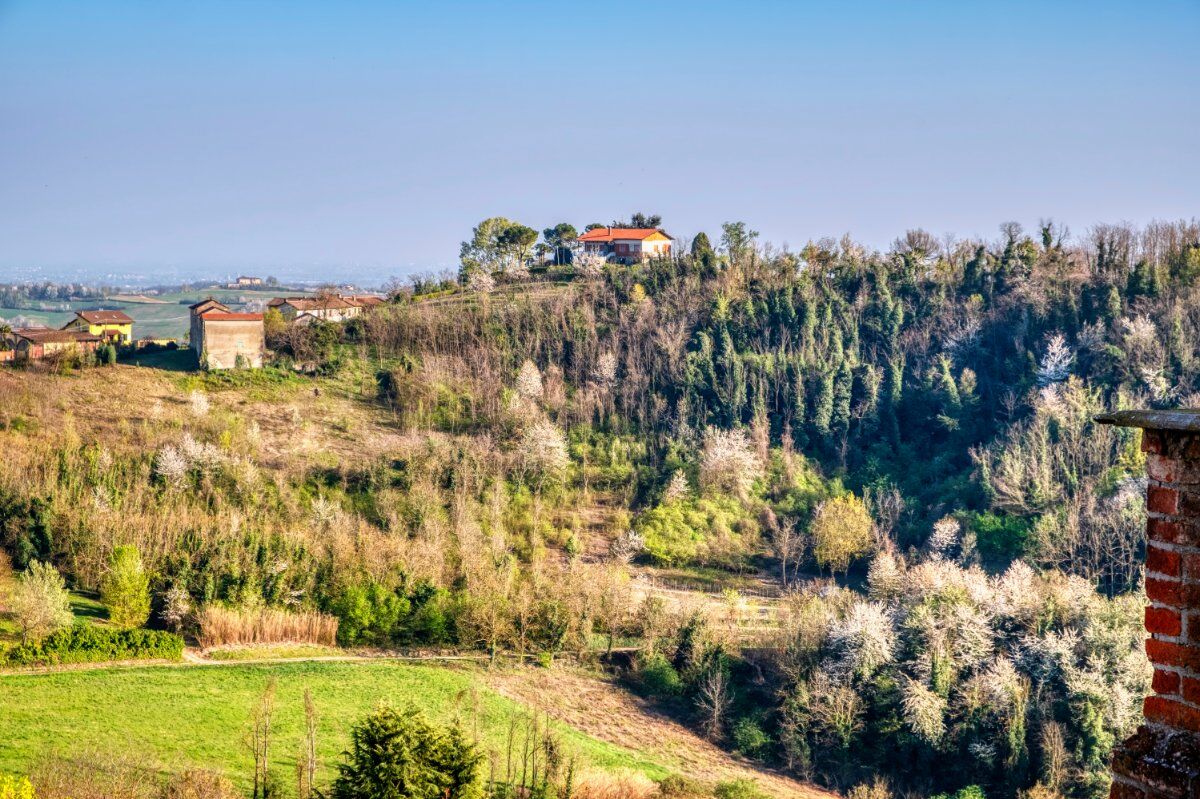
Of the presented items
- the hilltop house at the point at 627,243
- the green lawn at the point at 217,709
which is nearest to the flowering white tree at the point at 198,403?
the green lawn at the point at 217,709

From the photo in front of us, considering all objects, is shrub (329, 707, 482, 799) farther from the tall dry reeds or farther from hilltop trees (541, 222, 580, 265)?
hilltop trees (541, 222, 580, 265)

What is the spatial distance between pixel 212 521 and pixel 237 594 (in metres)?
3.57

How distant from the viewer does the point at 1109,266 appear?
46.7 m

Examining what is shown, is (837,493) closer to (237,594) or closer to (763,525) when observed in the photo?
(763,525)

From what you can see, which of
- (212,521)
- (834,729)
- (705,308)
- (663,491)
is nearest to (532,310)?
(705,308)

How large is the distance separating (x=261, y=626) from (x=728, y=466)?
57.1 feet

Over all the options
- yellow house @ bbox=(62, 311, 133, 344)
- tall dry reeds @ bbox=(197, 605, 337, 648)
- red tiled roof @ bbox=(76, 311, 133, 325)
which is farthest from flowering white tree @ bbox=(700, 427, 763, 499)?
red tiled roof @ bbox=(76, 311, 133, 325)

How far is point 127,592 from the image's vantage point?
93.1 ft

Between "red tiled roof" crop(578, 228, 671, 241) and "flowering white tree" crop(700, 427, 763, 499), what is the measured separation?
71.8 feet

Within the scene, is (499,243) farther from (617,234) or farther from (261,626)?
(261,626)

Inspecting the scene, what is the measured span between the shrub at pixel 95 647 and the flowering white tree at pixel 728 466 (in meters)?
18.7

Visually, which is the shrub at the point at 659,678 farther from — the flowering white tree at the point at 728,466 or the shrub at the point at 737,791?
the flowering white tree at the point at 728,466

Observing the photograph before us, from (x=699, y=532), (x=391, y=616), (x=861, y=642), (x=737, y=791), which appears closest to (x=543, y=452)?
(x=699, y=532)

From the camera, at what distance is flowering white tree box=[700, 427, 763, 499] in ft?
130
